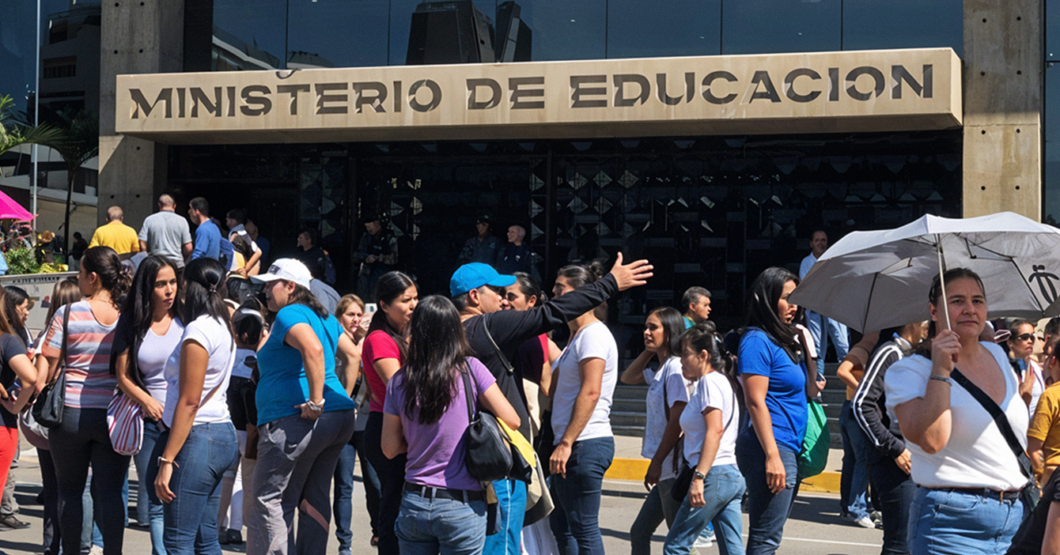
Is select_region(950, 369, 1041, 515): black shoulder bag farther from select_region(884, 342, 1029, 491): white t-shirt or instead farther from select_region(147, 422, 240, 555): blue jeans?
select_region(147, 422, 240, 555): blue jeans

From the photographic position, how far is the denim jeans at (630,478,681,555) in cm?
545

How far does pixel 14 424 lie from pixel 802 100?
10.4 meters

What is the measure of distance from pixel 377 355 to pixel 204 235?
30.3ft

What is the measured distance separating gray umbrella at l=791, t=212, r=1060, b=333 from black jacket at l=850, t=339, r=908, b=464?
0.85 feet

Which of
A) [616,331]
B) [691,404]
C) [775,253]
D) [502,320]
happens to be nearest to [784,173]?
[775,253]

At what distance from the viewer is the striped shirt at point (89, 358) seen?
5.29m

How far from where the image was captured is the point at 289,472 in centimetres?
527

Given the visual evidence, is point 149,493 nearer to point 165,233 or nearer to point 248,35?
point 165,233

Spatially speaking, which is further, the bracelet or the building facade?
the building facade

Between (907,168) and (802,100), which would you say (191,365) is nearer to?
(802,100)

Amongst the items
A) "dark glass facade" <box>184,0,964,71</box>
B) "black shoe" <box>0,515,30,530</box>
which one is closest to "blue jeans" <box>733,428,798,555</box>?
"black shoe" <box>0,515,30,530</box>

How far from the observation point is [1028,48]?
13844 mm

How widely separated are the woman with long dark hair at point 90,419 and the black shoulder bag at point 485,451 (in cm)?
222

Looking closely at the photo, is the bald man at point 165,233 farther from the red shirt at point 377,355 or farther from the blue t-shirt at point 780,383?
the blue t-shirt at point 780,383
